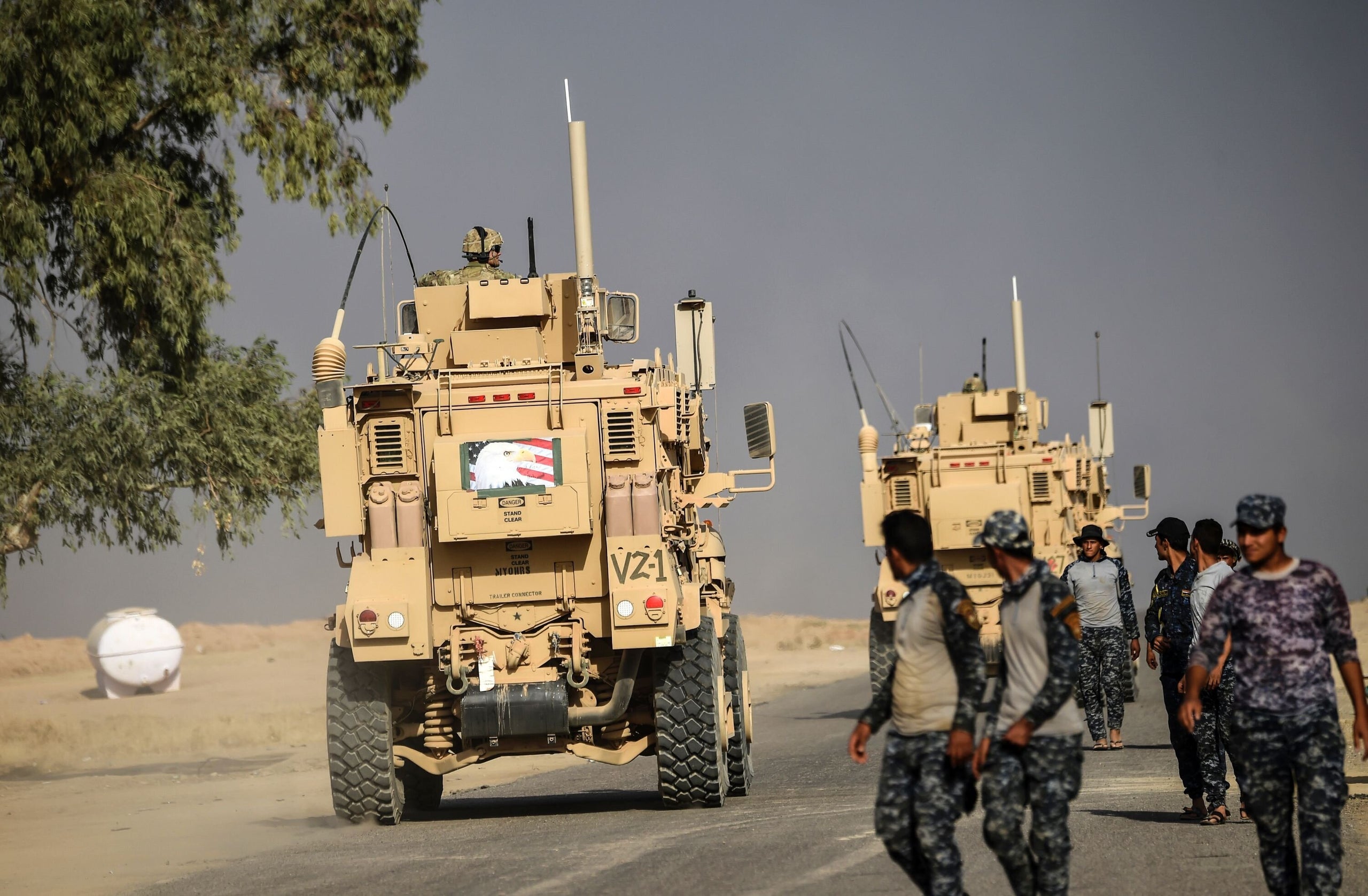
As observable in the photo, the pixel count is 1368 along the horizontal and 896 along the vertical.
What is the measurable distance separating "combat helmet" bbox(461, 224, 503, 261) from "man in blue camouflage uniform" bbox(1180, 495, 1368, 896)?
10247mm

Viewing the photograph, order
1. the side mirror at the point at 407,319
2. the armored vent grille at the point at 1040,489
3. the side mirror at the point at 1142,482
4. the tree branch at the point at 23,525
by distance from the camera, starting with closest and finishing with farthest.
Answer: the side mirror at the point at 407,319
the tree branch at the point at 23,525
the armored vent grille at the point at 1040,489
the side mirror at the point at 1142,482

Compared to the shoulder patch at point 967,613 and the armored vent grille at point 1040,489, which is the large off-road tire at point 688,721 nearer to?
the shoulder patch at point 967,613

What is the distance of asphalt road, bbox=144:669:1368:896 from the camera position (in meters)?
9.92

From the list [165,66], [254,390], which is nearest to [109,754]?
[254,390]

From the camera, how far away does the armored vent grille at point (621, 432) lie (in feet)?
44.7

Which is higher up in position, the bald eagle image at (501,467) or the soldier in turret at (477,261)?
the soldier in turret at (477,261)

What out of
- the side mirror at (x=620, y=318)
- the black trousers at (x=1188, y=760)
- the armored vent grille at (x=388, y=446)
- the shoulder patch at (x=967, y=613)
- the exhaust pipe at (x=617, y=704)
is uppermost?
the side mirror at (x=620, y=318)

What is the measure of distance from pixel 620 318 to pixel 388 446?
2.89 m

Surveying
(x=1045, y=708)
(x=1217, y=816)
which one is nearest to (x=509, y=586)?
(x=1217, y=816)

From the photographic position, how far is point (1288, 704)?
25.4 feet

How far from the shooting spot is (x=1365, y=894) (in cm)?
906

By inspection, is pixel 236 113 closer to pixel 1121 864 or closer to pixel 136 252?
pixel 136 252

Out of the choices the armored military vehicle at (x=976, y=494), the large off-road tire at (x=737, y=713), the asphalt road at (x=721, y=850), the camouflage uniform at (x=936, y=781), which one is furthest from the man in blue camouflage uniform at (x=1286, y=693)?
the armored military vehicle at (x=976, y=494)

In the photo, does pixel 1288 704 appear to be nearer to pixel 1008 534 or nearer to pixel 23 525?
pixel 1008 534
